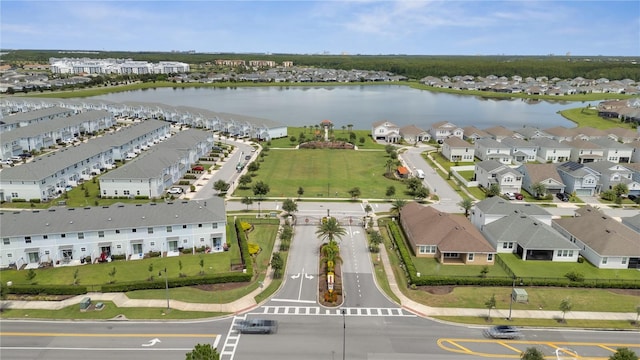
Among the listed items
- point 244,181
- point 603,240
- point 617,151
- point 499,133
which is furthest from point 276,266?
point 617,151

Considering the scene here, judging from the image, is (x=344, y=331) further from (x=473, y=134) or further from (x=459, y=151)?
(x=473, y=134)

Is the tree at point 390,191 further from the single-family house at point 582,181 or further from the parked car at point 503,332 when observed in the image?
the parked car at point 503,332

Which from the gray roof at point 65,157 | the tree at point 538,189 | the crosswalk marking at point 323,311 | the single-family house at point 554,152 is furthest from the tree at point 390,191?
the gray roof at point 65,157

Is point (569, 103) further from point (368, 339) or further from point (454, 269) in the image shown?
point (368, 339)

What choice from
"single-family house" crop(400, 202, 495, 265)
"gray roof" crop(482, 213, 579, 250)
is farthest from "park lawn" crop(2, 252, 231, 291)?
"gray roof" crop(482, 213, 579, 250)

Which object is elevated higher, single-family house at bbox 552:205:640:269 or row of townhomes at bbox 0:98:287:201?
row of townhomes at bbox 0:98:287:201

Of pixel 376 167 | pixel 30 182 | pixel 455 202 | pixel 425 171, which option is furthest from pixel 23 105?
pixel 455 202

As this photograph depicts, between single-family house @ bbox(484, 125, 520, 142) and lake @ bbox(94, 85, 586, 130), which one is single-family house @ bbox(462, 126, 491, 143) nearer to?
single-family house @ bbox(484, 125, 520, 142)
